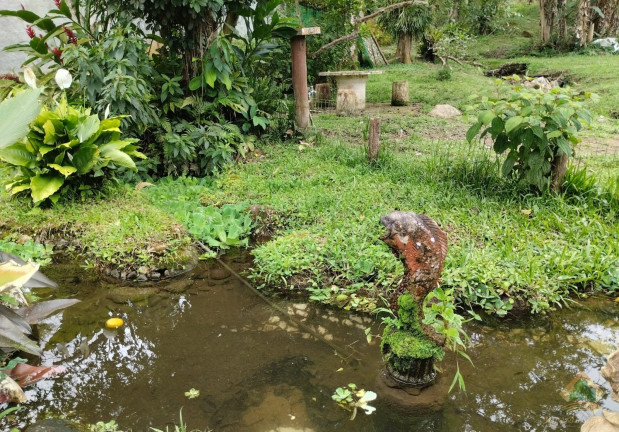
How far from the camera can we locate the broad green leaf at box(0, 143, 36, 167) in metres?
4.37

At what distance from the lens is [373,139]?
17.7 ft

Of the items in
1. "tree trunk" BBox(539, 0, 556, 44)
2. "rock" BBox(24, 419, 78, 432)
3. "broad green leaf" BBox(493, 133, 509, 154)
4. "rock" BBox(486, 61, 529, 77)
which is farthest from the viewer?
"tree trunk" BBox(539, 0, 556, 44)

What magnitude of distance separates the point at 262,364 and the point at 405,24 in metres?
12.8

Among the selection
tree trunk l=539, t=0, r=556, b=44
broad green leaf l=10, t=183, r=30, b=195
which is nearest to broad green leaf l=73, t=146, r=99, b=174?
broad green leaf l=10, t=183, r=30, b=195

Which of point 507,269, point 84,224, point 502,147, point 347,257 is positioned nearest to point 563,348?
point 507,269

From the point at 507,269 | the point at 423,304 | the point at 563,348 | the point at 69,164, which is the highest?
the point at 69,164

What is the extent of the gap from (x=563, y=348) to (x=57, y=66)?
564cm

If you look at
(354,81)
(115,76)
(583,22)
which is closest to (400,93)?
(354,81)

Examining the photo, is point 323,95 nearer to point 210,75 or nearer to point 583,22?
point 210,75

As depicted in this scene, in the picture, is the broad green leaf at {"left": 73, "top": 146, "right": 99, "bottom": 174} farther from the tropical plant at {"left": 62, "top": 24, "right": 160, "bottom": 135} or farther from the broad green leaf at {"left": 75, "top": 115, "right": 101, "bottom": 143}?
the tropical plant at {"left": 62, "top": 24, "right": 160, "bottom": 135}

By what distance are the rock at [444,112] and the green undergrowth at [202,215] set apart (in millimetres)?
4740

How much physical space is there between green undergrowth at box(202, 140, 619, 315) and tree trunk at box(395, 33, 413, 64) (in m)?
9.67

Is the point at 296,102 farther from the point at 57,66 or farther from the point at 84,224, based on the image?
the point at 84,224

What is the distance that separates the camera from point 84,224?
14.5ft
